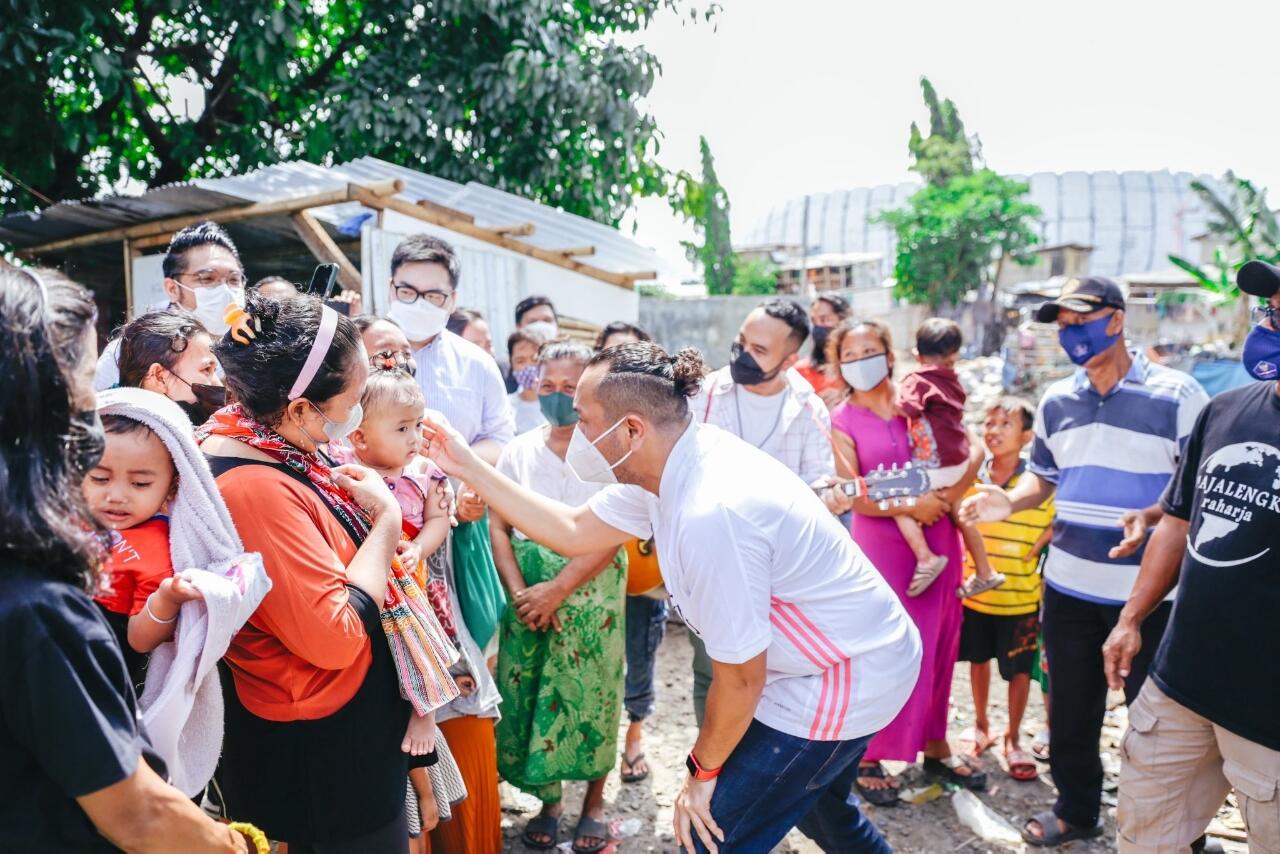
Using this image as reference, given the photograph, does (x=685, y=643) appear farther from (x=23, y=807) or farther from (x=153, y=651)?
(x=23, y=807)

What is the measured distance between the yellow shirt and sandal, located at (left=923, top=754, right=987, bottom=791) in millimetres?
743

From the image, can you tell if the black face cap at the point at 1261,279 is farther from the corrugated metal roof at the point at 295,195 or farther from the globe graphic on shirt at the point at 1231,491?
the corrugated metal roof at the point at 295,195

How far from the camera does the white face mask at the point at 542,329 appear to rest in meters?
5.38

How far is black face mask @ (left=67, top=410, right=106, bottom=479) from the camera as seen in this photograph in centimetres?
125

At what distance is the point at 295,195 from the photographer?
6.52 m

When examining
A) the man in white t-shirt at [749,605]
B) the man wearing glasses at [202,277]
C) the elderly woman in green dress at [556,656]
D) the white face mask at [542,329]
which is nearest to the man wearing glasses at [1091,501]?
the man in white t-shirt at [749,605]

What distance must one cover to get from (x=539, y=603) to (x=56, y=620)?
2.23m

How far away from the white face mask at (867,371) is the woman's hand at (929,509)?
0.60 metres

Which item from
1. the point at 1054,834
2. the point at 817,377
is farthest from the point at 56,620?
the point at 817,377

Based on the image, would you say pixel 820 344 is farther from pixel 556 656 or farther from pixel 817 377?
pixel 556 656

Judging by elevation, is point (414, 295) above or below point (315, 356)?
above

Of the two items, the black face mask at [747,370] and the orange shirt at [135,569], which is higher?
the black face mask at [747,370]

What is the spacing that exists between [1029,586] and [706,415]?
1872mm

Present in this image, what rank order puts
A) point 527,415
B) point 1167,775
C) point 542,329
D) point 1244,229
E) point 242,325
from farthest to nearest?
point 1244,229
point 542,329
point 527,415
point 1167,775
point 242,325
